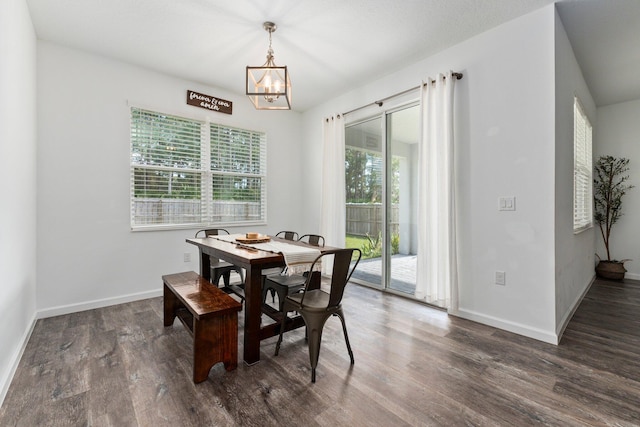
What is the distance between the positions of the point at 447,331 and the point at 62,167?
165 inches

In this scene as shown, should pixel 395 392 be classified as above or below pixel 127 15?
below

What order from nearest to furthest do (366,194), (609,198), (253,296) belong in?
1. (253,296)
2. (366,194)
3. (609,198)

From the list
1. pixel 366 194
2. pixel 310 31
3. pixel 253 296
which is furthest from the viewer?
pixel 366 194

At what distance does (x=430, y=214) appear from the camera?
318cm

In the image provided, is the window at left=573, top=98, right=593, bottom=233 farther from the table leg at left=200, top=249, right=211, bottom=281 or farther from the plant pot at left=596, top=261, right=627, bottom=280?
the table leg at left=200, top=249, right=211, bottom=281

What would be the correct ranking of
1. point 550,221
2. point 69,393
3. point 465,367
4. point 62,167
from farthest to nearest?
point 62,167
point 550,221
point 465,367
point 69,393

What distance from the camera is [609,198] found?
14.9ft

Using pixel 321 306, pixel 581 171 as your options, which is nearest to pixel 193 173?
pixel 321 306

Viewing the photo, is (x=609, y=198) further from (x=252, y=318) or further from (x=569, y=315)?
(x=252, y=318)

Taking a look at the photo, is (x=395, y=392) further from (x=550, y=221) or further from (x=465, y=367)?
(x=550, y=221)

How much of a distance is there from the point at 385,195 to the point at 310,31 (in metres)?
2.09

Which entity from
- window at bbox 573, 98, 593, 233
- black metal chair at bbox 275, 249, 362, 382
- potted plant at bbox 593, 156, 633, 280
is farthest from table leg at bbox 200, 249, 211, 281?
potted plant at bbox 593, 156, 633, 280

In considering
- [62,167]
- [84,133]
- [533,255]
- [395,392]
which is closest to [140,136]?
[84,133]

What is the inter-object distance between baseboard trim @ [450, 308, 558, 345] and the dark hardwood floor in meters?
0.08
